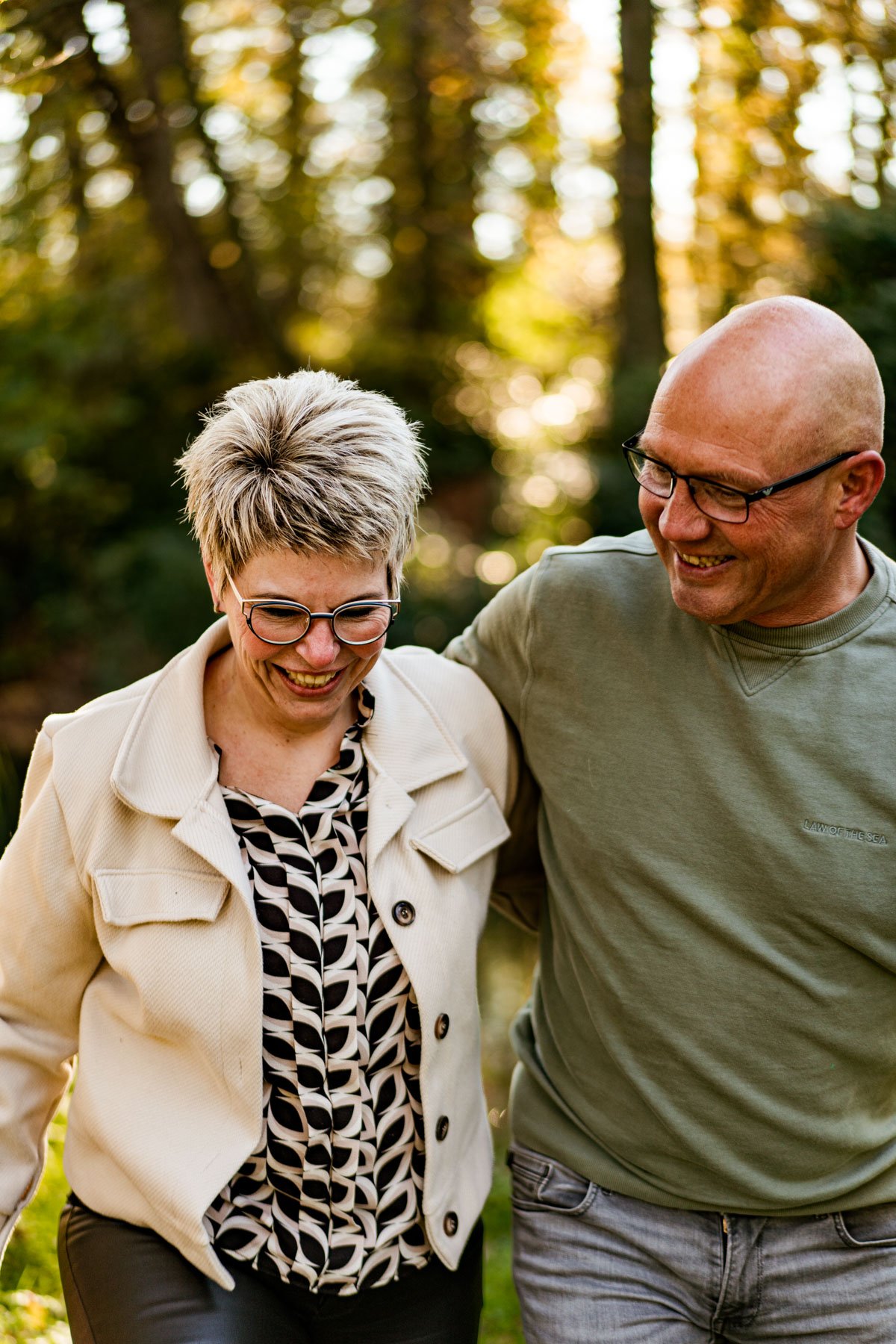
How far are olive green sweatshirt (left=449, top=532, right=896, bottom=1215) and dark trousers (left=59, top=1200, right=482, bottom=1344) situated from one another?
1.34 feet

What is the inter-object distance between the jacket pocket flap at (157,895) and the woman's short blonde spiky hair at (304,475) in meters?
0.55

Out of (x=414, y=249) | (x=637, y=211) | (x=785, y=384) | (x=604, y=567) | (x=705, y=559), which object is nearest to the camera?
(x=785, y=384)

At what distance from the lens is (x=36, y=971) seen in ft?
7.56

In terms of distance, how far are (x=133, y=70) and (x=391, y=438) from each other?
7.70m

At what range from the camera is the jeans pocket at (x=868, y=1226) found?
242 cm

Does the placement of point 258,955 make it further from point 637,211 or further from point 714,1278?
point 637,211

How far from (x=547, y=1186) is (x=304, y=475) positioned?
60.0 inches

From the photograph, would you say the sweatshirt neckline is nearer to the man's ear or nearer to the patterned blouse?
the man's ear

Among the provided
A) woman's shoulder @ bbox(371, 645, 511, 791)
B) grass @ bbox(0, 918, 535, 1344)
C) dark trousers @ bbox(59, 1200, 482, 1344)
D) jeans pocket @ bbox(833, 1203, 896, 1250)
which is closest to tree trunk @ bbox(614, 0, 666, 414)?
grass @ bbox(0, 918, 535, 1344)

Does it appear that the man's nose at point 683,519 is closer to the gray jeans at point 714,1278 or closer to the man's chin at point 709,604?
the man's chin at point 709,604

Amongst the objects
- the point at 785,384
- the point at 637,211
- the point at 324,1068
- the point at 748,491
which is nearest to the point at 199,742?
the point at 324,1068

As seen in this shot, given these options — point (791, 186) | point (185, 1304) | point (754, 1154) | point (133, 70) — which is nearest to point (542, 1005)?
point (754, 1154)

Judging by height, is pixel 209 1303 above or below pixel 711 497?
below

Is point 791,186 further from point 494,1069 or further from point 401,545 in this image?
point 401,545
